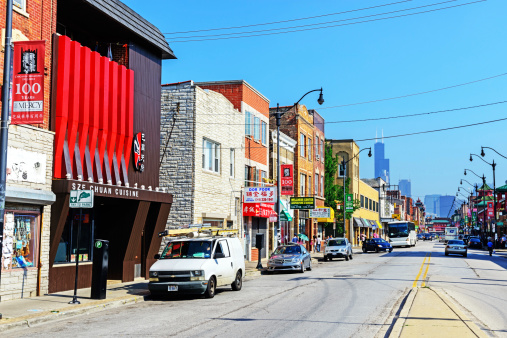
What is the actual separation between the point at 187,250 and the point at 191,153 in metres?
10.5

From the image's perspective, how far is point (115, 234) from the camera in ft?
73.4

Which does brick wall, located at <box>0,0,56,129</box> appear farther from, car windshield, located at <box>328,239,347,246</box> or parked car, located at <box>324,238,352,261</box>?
car windshield, located at <box>328,239,347,246</box>

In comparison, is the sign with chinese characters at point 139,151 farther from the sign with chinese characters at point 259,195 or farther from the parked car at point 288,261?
the sign with chinese characters at point 259,195

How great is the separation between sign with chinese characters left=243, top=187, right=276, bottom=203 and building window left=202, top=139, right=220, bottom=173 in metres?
2.92

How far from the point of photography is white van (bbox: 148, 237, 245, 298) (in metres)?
16.9

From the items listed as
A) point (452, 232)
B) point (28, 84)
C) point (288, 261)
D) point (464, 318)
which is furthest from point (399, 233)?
point (28, 84)

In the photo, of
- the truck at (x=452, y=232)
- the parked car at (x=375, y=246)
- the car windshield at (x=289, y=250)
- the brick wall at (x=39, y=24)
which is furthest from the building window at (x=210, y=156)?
the truck at (x=452, y=232)

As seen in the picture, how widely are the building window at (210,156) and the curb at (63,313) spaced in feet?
42.4

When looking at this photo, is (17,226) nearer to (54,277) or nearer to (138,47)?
(54,277)

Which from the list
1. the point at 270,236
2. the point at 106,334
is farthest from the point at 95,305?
the point at 270,236

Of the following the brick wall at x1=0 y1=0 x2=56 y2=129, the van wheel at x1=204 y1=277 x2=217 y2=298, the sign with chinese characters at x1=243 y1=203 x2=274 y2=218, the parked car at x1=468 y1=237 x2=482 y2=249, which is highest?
the brick wall at x1=0 y1=0 x2=56 y2=129

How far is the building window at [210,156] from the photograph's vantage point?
97.4ft

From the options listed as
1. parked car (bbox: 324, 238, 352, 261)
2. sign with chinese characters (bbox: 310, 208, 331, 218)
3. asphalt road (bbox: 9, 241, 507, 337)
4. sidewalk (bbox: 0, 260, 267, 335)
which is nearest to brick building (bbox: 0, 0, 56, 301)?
sidewalk (bbox: 0, 260, 267, 335)

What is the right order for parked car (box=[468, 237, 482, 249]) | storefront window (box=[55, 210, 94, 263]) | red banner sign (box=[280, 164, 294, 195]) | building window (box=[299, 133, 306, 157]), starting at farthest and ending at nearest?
parked car (box=[468, 237, 482, 249])
building window (box=[299, 133, 306, 157])
red banner sign (box=[280, 164, 294, 195])
storefront window (box=[55, 210, 94, 263])
